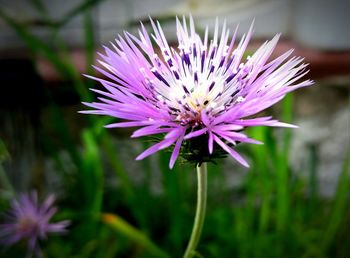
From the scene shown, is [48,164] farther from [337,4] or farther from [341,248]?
[337,4]

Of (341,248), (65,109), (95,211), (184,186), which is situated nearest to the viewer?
(95,211)

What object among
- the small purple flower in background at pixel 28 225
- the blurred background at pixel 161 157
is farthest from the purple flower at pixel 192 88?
the small purple flower in background at pixel 28 225

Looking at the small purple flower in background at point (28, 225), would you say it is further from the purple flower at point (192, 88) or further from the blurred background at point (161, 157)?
the purple flower at point (192, 88)

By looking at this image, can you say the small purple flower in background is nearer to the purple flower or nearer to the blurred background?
the blurred background

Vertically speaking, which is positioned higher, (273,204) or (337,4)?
(337,4)

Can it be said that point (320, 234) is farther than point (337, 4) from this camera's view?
No

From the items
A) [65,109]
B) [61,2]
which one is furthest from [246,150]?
[61,2]

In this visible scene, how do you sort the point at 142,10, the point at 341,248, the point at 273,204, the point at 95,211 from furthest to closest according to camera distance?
the point at 142,10 → the point at 273,204 → the point at 341,248 → the point at 95,211
